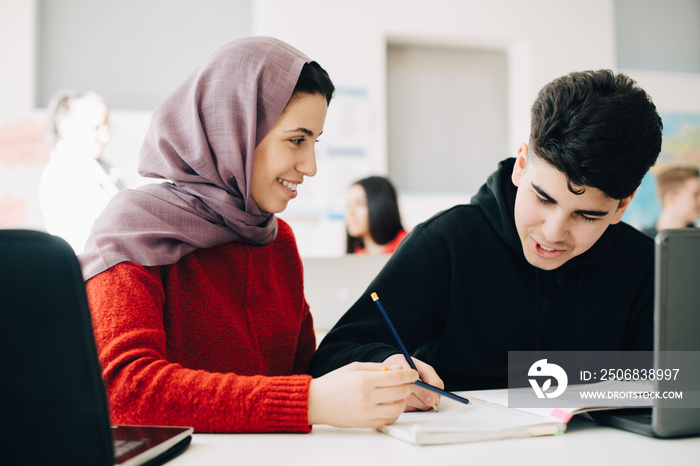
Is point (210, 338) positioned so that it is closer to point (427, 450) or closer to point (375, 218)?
point (427, 450)

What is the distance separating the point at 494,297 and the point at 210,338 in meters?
0.56

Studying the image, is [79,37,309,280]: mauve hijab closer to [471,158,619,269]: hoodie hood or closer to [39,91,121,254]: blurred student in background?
[471,158,619,269]: hoodie hood

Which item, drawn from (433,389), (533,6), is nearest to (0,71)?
(533,6)

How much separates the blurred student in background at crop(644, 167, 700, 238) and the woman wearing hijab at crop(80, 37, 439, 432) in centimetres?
387

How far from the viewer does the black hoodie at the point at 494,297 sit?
4.01 ft

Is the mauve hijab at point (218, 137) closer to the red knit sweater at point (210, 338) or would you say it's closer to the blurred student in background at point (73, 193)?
the red knit sweater at point (210, 338)

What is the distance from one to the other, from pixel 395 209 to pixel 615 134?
2.61 metres

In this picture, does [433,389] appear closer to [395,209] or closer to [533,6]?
[395,209]

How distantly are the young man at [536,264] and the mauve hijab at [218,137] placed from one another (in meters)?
0.30

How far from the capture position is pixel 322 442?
0.75 meters

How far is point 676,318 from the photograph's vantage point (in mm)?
703

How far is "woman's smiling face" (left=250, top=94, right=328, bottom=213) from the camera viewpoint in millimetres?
1153

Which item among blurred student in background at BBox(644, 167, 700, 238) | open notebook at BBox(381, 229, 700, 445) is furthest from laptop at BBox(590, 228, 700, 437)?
blurred student in background at BBox(644, 167, 700, 238)

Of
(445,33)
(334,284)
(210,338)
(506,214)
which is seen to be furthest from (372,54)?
(210,338)
